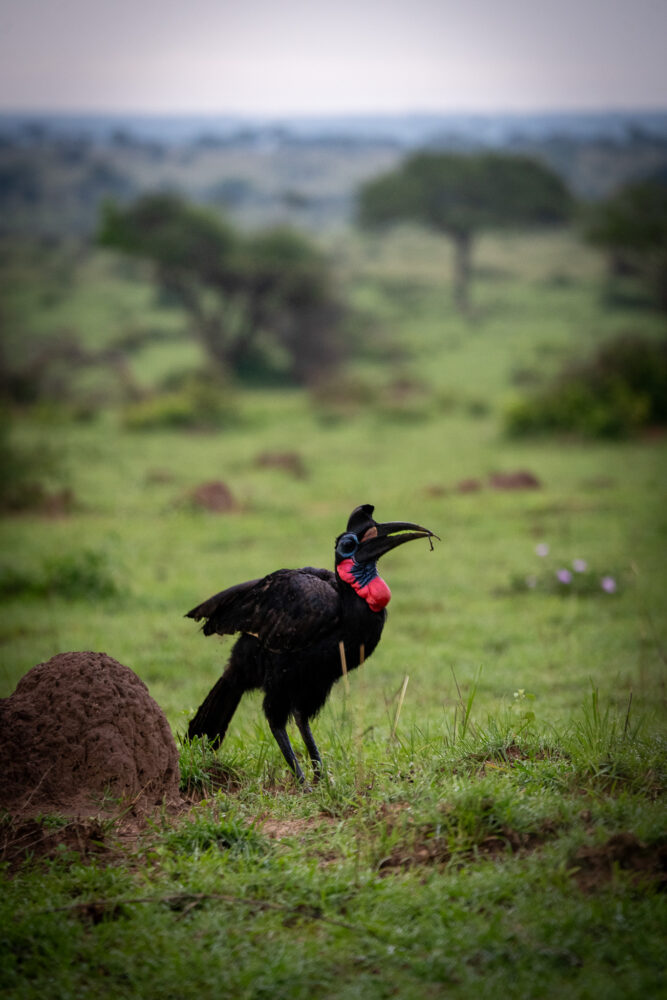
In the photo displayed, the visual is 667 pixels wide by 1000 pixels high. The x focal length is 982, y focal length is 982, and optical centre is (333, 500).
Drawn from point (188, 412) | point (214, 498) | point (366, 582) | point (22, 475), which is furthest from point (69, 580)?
point (188, 412)

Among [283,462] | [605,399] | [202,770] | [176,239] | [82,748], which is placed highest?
[176,239]

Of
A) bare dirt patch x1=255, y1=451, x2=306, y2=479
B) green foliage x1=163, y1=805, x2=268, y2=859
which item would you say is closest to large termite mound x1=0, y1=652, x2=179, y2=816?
green foliage x1=163, y1=805, x2=268, y2=859

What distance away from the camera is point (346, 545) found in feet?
14.4

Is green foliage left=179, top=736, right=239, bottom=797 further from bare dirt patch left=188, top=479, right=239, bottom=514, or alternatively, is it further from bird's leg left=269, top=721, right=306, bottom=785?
bare dirt patch left=188, top=479, right=239, bottom=514

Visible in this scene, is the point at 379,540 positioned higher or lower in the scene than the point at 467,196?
lower

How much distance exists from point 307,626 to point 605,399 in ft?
49.4

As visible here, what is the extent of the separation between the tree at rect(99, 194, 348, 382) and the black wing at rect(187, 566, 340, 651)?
68.6ft

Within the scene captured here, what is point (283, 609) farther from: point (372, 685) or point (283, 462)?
point (283, 462)

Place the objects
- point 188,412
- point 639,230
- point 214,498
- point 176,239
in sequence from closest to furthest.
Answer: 1. point 214,498
2. point 188,412
3. point 176,239
4. point 639,230

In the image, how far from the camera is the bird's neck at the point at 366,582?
4.32 meters

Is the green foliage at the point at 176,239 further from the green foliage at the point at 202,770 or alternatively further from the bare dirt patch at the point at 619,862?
the bare dirt patch at the point at 619,862

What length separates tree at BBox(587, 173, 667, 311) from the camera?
29406 mm

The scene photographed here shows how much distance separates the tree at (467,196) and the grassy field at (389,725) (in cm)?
1607

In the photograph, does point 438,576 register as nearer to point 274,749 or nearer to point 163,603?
point 163,603
